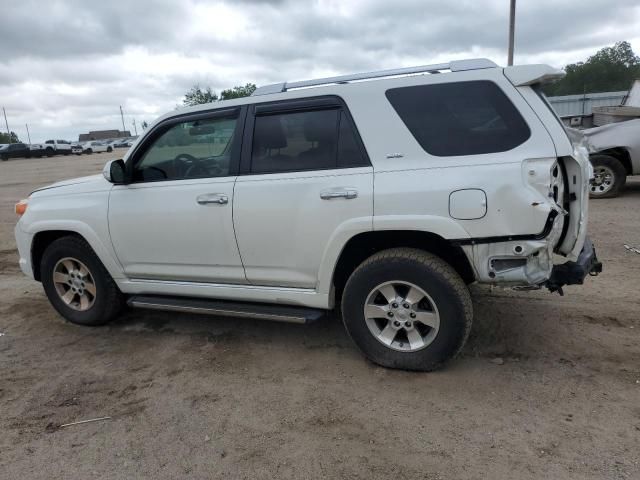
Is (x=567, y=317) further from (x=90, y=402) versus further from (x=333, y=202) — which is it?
(x=90, y=402)

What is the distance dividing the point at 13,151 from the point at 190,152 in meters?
51.7

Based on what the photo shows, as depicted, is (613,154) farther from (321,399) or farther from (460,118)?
(321,399)

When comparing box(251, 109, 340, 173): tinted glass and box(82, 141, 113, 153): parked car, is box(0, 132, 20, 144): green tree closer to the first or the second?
box(82, 141, 113, 153): parked car

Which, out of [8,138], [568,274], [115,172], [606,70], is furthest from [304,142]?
[8,138]

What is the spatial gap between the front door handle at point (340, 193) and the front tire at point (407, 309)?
44 centimetres

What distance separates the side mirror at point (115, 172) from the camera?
3.99 metres

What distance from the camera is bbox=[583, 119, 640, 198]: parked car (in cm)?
885

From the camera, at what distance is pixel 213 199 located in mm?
3697

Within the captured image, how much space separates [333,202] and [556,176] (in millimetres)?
1377

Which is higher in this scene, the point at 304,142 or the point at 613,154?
the point at 304,142

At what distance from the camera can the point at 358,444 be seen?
8.98 ft

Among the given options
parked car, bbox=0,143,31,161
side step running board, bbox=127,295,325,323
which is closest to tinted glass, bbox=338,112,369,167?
side step running board, bbox=127,295,325,323

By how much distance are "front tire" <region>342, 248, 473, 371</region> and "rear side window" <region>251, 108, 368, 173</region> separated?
730mm

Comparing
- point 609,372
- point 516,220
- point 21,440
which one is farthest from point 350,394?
point 21,440
